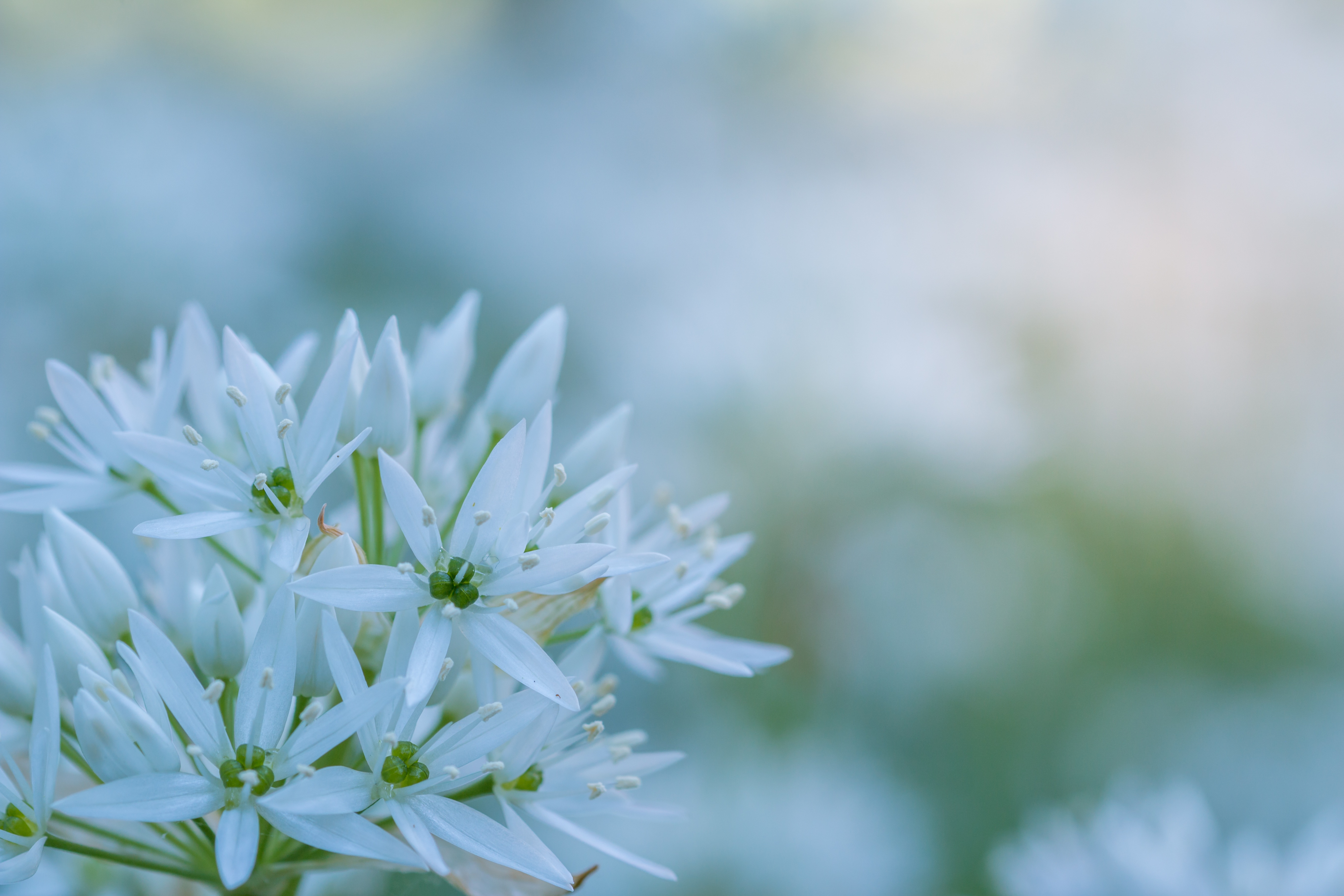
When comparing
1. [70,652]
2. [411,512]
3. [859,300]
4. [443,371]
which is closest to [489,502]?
[411,512]

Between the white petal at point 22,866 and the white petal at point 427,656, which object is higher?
the white petal at point 427,656

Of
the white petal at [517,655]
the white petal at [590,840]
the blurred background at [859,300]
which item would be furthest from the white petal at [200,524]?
the blurred background at [859,300]

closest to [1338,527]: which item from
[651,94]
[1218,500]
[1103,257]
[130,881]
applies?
[1218,500]

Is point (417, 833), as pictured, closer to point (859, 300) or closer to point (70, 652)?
point (70, 652)

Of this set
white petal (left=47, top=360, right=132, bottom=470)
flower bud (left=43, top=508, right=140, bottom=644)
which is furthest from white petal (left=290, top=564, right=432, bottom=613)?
white petal (left=47, top=360, right=132, bottom=470)

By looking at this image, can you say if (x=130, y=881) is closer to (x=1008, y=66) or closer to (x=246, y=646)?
(x=246, y=646)

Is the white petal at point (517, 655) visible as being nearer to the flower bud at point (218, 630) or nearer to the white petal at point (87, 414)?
the flower bud at point (218, 630)
